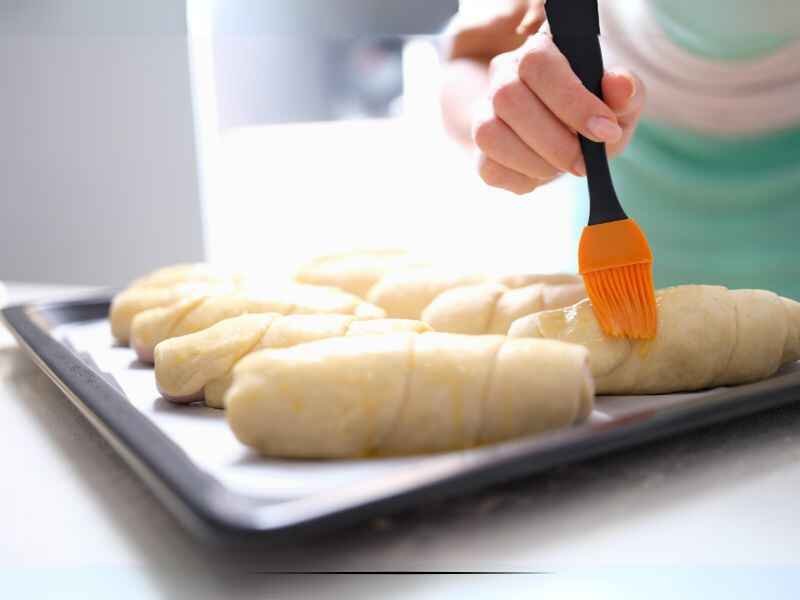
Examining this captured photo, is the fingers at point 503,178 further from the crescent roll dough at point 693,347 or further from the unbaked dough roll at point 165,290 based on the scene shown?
the unbaked dough roll at point 165,290

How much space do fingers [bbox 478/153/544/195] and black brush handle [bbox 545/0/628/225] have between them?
0.27m

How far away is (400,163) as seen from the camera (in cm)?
630

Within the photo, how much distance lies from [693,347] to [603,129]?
0.28 metres

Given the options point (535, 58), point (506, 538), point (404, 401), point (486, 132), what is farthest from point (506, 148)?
point (506, 538)

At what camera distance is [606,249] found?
0.98 meters

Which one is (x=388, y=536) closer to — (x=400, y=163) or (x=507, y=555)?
(x=507, y=555)

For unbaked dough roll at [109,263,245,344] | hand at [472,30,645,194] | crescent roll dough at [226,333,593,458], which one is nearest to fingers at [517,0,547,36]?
hand at [472,30,645,194]

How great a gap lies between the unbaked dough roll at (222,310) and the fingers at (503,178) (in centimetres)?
27

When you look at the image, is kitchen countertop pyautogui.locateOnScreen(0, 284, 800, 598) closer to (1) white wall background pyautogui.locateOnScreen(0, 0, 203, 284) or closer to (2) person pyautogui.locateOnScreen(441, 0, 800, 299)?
(2) person pyautogui.locateOnScreen(441, 0, 800, 299)

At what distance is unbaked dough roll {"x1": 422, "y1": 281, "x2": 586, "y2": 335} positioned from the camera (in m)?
1.20

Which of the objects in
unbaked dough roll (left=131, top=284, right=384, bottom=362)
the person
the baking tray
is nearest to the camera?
the baking tray

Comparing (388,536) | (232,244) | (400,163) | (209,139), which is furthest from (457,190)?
(388,536)

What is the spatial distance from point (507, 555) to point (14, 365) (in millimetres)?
1133

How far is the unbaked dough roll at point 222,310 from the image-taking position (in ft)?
4.18
